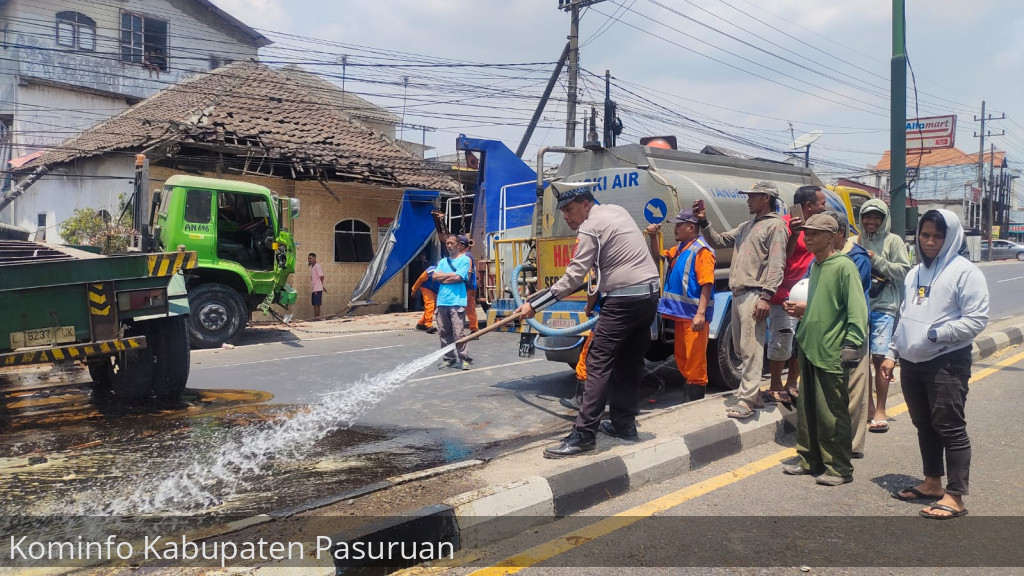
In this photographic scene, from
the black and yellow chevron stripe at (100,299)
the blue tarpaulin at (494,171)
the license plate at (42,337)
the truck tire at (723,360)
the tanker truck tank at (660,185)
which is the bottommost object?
the truck tire at (723,360)

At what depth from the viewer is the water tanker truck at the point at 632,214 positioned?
22.6 ft

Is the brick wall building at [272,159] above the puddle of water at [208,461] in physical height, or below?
above

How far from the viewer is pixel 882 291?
5.63 metres

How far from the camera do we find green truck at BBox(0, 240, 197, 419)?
529cm

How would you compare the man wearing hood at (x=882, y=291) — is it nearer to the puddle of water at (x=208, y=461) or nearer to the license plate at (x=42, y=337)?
the puddle of water at (x=208, y=461)

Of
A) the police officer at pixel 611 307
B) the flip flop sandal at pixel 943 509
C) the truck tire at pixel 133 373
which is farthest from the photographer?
the truck tire at pixel 133 373

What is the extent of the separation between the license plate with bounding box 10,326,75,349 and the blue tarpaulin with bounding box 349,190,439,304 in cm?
1116

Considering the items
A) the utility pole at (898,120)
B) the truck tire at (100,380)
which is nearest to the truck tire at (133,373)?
the truck tire at (100,380)

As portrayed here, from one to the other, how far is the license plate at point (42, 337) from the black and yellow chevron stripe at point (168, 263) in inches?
30.1

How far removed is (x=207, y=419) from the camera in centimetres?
612

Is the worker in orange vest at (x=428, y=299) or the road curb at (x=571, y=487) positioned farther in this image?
the worker in orange vest at (x=428, y=299)

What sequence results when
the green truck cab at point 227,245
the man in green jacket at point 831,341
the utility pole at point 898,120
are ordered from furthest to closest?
the green truck cab at point 227,245
the utility pole at point 898,120
the man in green jacket at point 831,341

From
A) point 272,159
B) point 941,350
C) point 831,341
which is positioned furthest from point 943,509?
point 272,159

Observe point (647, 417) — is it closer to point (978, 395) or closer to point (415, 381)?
point (415, 381)
